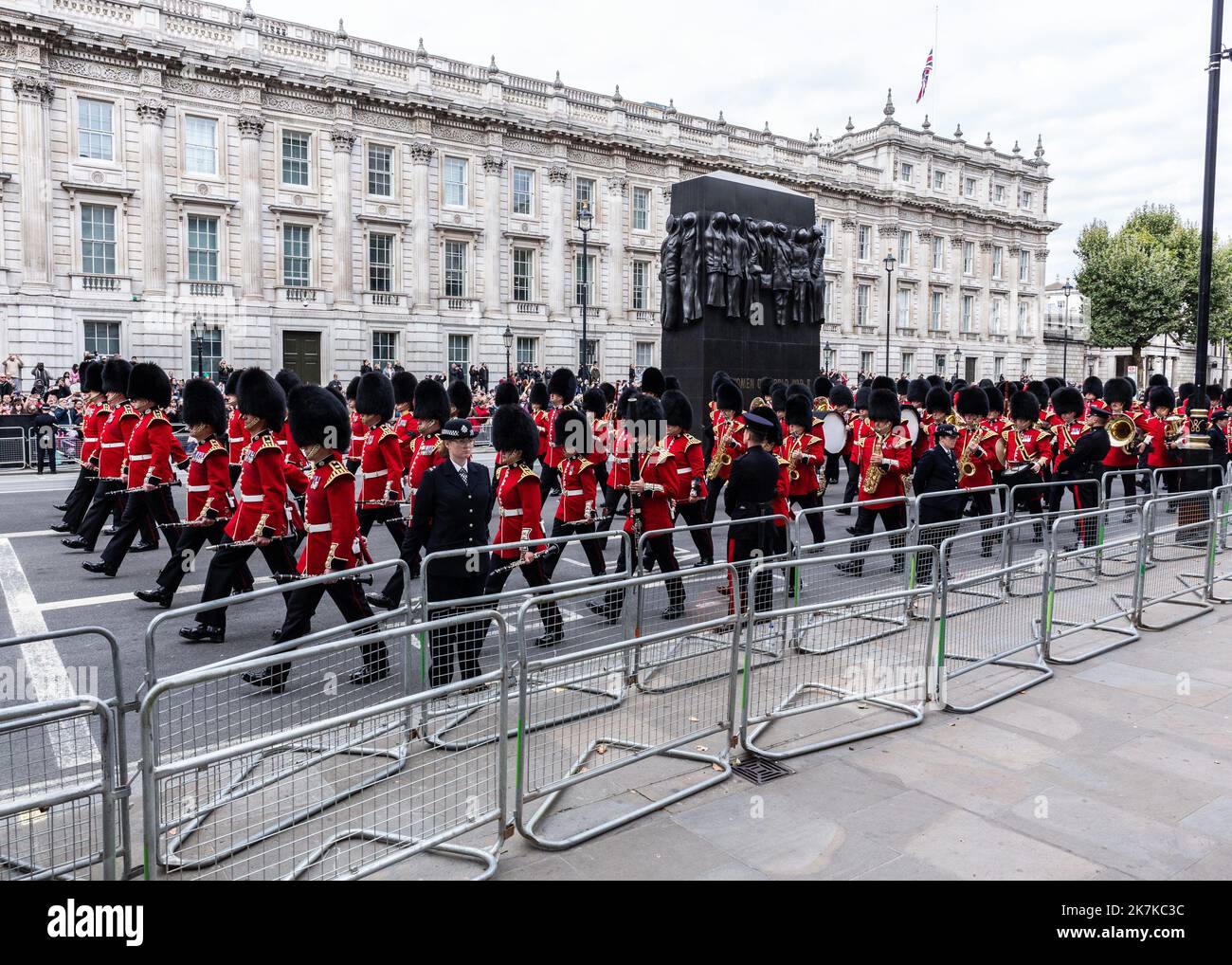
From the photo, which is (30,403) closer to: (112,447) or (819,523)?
(112,447)

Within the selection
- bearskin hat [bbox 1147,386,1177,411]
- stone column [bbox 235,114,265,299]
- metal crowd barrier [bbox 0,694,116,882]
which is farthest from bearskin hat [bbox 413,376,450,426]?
stone column [bbox 235,114,265,299]

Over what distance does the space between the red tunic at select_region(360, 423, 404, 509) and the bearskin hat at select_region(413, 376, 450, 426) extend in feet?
1.48

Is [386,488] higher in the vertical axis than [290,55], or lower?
lower

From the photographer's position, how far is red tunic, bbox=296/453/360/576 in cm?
714

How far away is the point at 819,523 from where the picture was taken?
11438mm

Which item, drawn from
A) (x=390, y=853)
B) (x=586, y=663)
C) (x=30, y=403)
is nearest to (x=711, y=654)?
(x=586, y=663)

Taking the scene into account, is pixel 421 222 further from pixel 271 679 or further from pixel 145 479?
pixel 271 679

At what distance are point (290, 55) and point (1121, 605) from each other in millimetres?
36718

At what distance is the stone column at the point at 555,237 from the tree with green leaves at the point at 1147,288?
38.9 metres

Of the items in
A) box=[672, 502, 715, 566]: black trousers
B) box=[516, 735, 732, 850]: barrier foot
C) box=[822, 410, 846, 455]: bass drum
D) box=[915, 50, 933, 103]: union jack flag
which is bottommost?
box=[516, 735, 732, 850]: barrier foot

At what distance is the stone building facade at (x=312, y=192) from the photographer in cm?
3153

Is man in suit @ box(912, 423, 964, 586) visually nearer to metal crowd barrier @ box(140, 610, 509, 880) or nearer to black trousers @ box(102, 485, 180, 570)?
metal crowd barrier @ box(140, 610, 509, 880)

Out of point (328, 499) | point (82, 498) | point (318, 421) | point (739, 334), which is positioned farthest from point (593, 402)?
point (739, 334)

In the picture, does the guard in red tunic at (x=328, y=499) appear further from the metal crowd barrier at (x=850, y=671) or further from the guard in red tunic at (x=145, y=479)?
the guard in red tunic at (x=145, y=479)
